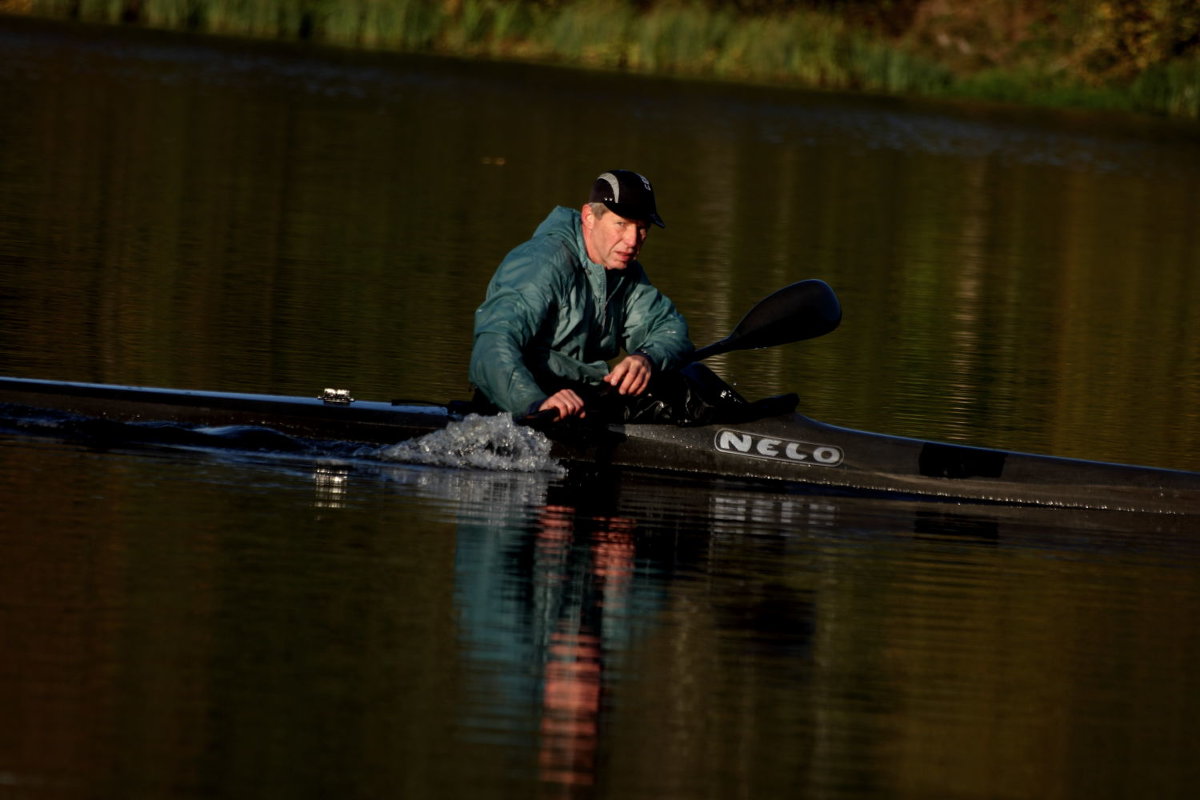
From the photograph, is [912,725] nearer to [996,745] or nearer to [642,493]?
[996,745]

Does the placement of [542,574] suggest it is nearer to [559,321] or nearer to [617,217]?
[559,321]

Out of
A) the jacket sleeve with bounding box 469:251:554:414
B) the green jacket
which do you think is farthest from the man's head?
the jacket sleeve with bounding box 469:251:554:414

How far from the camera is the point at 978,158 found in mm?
37438

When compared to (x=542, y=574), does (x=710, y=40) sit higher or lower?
higher

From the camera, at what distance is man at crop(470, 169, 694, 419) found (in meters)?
9.95

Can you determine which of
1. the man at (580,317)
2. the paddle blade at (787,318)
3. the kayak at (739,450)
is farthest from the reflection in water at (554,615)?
the paddle blade at (787,318)

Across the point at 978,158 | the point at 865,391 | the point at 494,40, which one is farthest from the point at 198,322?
the point at 494,40

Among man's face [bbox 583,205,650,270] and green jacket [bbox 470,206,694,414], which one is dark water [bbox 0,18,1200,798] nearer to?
green jacket [bbox 470,206,694,414]

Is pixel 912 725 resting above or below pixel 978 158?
below

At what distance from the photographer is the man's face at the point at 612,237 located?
1008 cm

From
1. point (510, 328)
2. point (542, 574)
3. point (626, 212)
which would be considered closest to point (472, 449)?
point (510, 328)

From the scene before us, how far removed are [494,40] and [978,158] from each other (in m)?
18.7

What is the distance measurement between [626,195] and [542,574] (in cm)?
215

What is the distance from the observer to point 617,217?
33.0 ft
